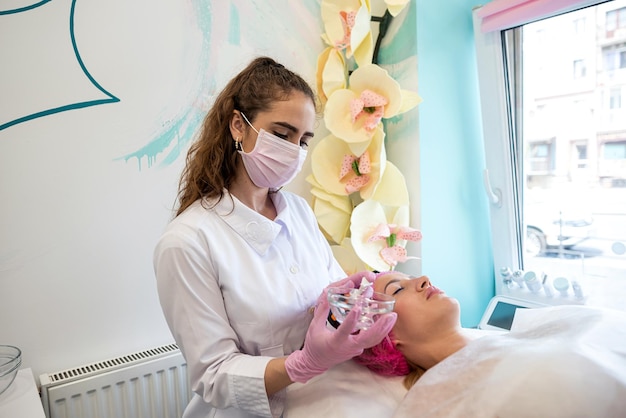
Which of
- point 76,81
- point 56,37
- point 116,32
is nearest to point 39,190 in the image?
point 76,81

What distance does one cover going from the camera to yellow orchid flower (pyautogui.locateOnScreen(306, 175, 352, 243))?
1819 millimetres

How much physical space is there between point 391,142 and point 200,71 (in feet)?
3.02

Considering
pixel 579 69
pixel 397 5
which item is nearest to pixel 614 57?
pixel 579 69

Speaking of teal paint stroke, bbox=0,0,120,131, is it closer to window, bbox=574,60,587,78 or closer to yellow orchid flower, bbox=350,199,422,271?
yellow orchid flower, bbox=350,199,422,271

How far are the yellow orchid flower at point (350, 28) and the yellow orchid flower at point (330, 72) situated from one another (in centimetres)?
5

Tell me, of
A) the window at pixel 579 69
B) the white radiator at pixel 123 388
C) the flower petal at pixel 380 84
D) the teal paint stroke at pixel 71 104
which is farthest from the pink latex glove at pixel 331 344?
the window at pixel 579 69

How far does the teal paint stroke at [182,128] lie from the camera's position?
1579 millimetres

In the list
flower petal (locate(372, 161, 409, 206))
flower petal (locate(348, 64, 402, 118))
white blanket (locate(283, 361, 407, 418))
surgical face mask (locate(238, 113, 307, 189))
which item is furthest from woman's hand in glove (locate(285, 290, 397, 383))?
flower petal (locate(348, 64, 402, 118))

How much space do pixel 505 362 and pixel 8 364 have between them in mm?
1339

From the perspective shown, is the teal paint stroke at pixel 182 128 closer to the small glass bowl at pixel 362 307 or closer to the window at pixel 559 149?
the small glass bowl at pixel 362 307

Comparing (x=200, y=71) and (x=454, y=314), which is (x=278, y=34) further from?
(x=454, y=314)

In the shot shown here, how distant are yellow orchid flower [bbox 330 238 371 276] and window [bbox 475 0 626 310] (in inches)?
27.3

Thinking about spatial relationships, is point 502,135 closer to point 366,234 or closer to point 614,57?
point 614,57

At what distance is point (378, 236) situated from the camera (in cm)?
169
